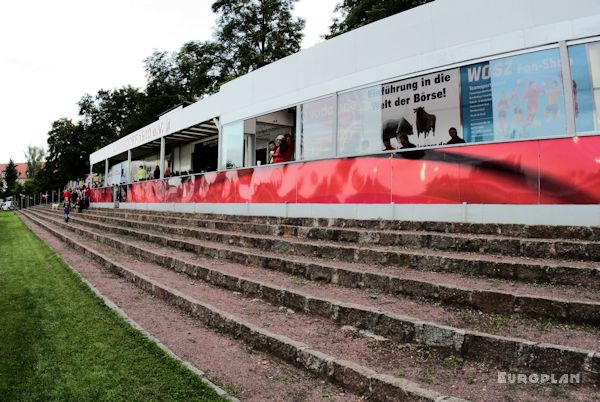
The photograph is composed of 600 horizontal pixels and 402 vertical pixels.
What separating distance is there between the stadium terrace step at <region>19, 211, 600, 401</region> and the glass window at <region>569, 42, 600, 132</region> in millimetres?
4985

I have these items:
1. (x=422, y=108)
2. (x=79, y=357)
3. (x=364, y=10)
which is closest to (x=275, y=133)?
(x=422, y=108)

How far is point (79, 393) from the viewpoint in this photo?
3.24m

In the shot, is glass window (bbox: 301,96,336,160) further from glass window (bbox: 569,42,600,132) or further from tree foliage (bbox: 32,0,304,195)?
tree foliage (bbox: 32,0,304,195)

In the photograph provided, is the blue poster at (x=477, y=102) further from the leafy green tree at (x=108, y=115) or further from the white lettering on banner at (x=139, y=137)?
the leafy green tree at (x=108, y=115)

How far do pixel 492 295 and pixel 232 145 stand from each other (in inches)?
455

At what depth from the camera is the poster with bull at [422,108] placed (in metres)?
8.41

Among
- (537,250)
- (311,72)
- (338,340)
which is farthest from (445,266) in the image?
(311,72)

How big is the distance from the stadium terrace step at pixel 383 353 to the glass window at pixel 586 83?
499 centimetres

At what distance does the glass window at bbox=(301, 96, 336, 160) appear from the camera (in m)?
10.5

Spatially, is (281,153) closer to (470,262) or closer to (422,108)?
(422,108)

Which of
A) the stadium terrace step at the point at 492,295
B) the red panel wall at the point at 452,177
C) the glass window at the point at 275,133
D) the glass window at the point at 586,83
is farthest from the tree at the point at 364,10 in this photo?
the stadium terrace step at the point at 492,295

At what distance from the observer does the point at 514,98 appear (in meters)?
7.45

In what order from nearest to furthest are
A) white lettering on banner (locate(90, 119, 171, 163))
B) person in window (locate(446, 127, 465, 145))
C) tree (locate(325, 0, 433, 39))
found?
person in window (locate(446, 127, 465, 145))
white lettering on banner (locate(90, 119, 171, 163))
tree (locate(325, 0, 433, 39))

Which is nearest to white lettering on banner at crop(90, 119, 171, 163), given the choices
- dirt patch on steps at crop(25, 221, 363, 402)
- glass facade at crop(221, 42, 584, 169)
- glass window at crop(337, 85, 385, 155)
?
glass facade at crop(221, 42, 584, 169)
